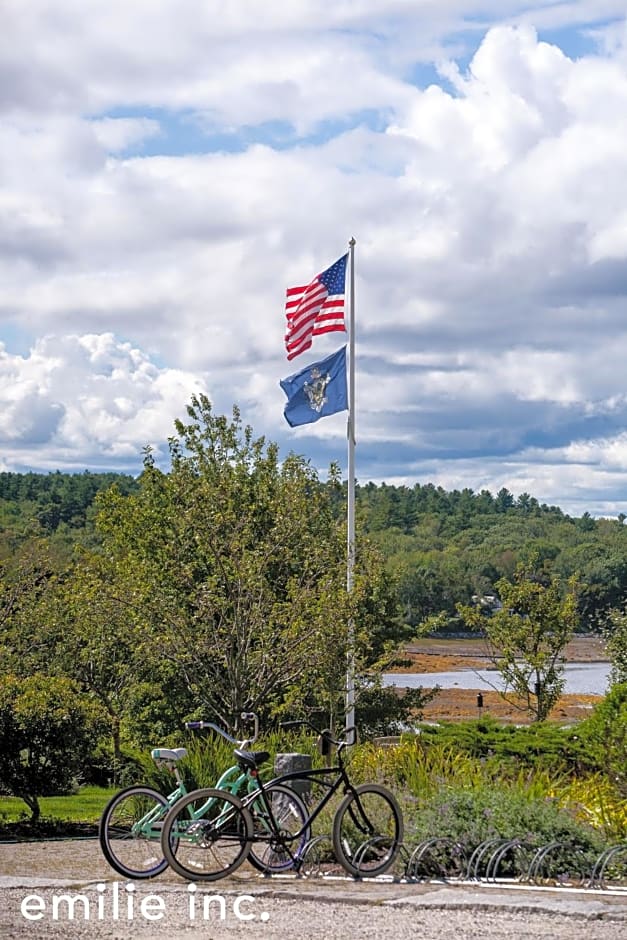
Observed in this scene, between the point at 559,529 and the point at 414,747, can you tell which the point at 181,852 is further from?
the point at 559,529

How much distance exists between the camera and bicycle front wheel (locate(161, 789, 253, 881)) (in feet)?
24.3

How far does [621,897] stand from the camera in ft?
22.6

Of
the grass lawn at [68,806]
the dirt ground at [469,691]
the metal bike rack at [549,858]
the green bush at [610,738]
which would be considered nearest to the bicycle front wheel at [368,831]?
the metal bike rack at [549,858]

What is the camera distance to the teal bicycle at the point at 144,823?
7598mm

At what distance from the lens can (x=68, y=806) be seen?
63.2 feet

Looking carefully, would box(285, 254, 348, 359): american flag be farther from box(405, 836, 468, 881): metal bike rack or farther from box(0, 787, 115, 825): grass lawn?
box(405, 836, 468, 881): metal bike rack

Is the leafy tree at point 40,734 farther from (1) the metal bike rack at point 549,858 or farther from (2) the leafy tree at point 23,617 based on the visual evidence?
(1) the metal bike rack at point 549,858

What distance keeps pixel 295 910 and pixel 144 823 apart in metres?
1.44

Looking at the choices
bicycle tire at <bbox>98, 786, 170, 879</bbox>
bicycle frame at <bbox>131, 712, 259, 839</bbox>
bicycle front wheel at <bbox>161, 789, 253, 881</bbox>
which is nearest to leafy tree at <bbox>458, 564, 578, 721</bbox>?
bicycle frame at <bbox>131, 712, 259, 839</bbox>

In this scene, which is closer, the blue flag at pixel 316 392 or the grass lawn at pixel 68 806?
A: the grass lawn at pixel 68 806

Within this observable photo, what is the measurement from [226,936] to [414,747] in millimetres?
4942

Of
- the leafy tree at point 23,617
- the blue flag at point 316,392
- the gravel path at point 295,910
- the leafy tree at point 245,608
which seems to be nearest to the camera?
the gravel path at point 295,910

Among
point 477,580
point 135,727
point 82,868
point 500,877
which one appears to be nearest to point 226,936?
point 500,877

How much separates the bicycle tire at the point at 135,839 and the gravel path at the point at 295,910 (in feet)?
0.41
